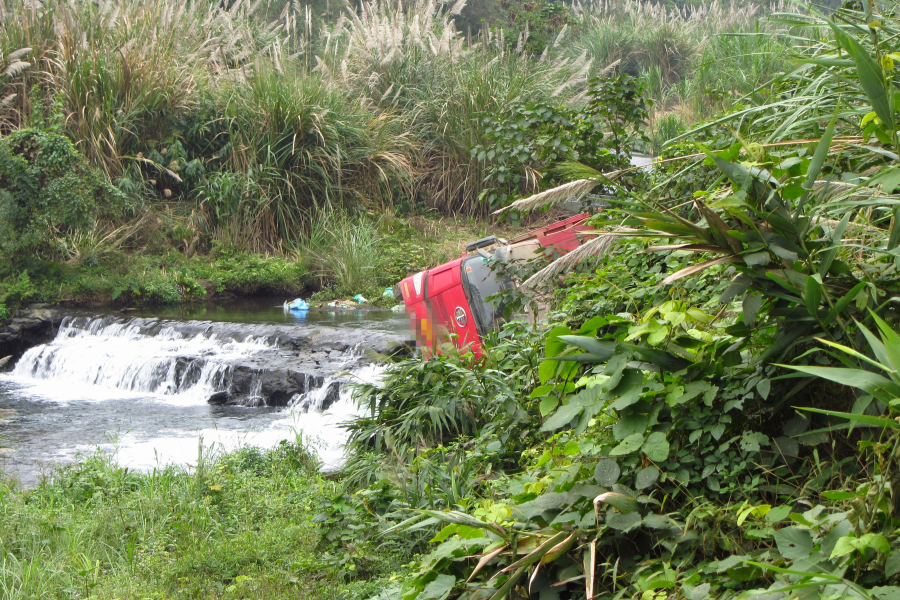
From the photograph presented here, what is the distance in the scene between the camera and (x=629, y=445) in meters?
2.12

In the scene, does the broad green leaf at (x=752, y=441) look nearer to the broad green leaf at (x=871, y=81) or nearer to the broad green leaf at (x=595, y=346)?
the broad green leaf at (x=595, y=346)

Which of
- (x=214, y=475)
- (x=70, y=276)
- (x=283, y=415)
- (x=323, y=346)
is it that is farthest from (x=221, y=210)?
(x=214, y=475)

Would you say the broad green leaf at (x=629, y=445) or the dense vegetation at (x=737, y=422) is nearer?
the dense vegetation at (x=737, y=422)

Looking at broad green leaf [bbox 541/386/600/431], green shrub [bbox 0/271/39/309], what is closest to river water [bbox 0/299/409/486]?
green shrub [bbox 0/271/39/309]

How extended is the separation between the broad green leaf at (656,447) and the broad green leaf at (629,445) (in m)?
0.02

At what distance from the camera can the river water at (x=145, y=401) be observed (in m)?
7.27

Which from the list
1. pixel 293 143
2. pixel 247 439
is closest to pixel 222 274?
pixel 293 143

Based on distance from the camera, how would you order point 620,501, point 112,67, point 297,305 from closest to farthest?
point 620,501 < point 297,305 < point 112,67

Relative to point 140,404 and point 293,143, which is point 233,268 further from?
point 140,404

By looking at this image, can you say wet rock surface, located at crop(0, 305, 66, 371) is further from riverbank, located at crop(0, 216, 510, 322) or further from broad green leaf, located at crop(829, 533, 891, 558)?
broad green leaf, located at crop(829, 533, 891, 558)

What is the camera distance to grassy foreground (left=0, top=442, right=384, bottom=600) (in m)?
3.48

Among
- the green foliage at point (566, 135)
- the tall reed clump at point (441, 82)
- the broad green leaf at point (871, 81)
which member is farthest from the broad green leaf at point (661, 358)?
the tall reed clump at point (441, 82)

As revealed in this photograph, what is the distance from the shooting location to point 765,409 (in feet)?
7.18

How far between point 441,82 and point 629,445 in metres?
14.1
